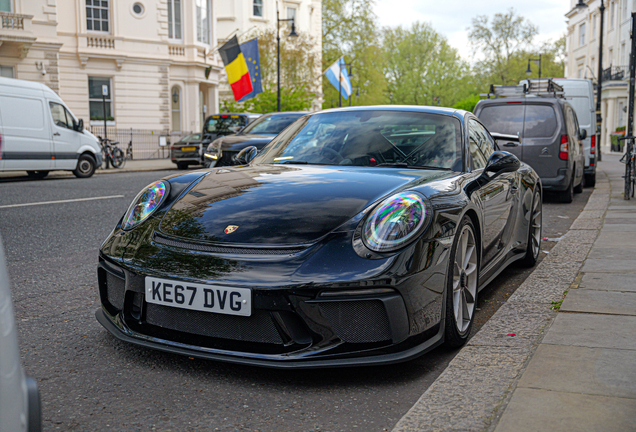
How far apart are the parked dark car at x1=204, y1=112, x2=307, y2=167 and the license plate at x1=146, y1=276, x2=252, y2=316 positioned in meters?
9.21

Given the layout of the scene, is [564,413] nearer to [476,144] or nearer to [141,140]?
[476,144]

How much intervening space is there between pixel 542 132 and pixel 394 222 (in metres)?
9.02

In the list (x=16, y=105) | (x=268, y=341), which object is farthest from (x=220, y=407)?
(x=16, y=105)

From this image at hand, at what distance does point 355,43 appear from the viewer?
58.8 metres

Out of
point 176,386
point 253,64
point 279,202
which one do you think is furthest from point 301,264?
point 253,64

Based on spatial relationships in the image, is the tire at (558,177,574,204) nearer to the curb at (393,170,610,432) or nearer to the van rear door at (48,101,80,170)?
the curb at (393,170,610,432)

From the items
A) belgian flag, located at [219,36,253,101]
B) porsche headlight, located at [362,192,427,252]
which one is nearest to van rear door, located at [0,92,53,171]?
belgian flag, located at [219,36,253,101]

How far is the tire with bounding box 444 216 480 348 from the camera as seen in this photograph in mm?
3355

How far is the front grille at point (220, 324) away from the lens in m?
2.90

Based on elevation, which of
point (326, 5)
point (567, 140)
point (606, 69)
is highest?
point (326, 5)

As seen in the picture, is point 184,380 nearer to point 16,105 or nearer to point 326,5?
point 16,105

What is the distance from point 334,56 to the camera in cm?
5878

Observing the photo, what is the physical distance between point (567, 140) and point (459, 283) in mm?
8645

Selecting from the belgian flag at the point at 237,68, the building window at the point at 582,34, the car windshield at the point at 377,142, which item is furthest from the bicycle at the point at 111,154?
the building window at the point at 582,34
